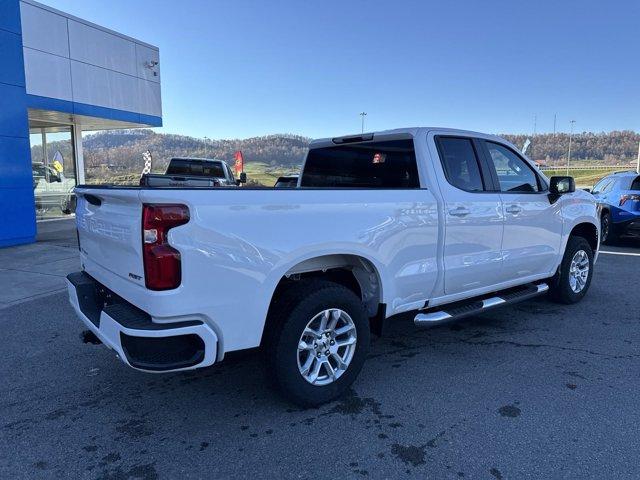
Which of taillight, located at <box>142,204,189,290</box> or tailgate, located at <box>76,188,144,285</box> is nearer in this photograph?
taillight, located at <box>142,204,189,290</box>

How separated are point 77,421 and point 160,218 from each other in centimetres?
166

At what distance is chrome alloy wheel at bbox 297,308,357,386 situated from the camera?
10.8 ft

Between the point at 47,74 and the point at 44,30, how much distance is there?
40.9 inches

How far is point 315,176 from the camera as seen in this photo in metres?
5.17

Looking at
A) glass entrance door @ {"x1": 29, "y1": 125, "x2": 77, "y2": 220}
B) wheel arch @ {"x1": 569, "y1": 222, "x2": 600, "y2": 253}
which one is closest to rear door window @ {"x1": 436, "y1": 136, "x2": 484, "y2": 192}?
wheel arch @ {"x1": 569, "y1": 222, "x2": 600, "y2": 253}

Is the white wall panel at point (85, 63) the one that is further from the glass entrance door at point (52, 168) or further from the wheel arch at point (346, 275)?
the wheel arch at point (346, 275)

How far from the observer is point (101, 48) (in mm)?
13805

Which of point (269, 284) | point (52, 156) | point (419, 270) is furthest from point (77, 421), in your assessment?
point (52, 156)

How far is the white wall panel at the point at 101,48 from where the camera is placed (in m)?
12.9

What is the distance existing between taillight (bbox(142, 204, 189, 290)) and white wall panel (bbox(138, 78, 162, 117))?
14.5m

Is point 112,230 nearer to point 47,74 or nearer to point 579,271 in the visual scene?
Answer: point 579,271

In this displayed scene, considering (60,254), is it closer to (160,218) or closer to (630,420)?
(160,218)

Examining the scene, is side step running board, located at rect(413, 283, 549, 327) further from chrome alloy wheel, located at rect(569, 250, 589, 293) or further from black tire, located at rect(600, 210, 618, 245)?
black tire, located at rect(600, 210, 618, 245)

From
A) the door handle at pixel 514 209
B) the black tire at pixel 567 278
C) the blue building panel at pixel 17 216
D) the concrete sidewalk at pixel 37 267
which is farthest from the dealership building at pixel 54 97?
the black tire at pixel 567 278
